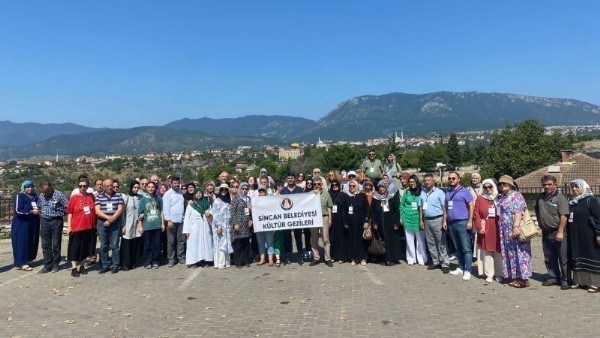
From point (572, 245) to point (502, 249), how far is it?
1105mm

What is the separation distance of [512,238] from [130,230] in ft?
25.5

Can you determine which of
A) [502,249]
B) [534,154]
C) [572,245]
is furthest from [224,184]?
[534,154]

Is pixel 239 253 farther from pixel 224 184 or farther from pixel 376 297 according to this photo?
pixel 376 297

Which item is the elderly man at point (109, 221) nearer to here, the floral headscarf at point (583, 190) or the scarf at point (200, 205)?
the scarf at point (200, 205)

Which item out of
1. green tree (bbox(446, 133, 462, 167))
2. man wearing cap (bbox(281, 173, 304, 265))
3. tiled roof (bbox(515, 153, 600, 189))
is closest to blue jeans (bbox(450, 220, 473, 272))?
man wearing cap (bbox(281, 173, 304, 265))

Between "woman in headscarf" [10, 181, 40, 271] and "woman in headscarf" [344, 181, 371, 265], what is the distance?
7.09m

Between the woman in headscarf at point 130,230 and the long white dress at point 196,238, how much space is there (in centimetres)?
109

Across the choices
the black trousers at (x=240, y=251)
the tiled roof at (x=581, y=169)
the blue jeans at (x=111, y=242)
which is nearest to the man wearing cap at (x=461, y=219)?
the black trousers at (x=240, y=251)

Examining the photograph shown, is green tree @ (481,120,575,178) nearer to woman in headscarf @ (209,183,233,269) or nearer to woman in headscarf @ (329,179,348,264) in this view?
woman in headscarf @ (329,179,348,264)

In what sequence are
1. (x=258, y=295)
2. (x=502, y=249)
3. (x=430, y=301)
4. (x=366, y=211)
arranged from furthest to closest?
(x=366, y=211) → (x=502, y=249) → (x=258, y=295) → (x=430, y=301)

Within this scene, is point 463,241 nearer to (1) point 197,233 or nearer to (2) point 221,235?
(2) point 221,235

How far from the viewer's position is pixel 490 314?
Result: 619 cm

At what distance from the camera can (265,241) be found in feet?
32.4

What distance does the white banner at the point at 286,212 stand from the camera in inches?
376
